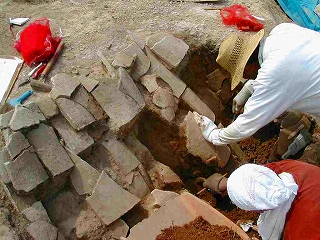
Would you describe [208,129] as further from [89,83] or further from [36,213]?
[36,213]

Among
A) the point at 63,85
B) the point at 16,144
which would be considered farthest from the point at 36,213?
the point at 63,85

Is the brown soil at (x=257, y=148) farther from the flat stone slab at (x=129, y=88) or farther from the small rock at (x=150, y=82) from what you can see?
the flat stone slab at (x=129, y=88)

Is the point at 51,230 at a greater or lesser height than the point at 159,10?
lesser

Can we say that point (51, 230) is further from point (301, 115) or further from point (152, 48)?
point (301, 115)

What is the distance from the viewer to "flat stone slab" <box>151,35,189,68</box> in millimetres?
4340

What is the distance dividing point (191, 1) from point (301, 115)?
2009 mm

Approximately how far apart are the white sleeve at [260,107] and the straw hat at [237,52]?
212 millimetres

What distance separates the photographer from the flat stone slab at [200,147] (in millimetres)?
4086

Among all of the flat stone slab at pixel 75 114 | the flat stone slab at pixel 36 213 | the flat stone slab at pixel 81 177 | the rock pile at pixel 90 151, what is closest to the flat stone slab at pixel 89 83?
the rock pile at pixel 90 151

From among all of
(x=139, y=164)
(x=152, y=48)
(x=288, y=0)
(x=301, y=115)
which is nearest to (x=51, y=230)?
(x=139, y=164)

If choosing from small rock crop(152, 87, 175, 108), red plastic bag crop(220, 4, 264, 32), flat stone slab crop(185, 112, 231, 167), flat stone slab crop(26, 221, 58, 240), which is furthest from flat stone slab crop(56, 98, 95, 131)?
red plastic bag crop(220, 4, 264, 32)

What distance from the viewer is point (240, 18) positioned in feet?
15.7

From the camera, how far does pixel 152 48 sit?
4.35 metres

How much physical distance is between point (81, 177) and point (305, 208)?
1.88 metres
